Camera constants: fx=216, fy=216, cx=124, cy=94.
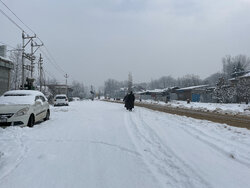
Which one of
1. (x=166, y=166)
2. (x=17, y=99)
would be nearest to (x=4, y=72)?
(x=17, y=99)

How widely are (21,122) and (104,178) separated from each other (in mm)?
5803

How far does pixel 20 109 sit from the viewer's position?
27.0ft

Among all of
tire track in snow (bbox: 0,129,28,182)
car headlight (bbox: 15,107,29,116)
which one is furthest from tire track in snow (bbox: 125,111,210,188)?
car headlight (bbox: 15,107,29,116)

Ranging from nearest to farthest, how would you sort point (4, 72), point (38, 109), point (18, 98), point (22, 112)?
point (22, 112), point (18, 98), point (38, 109), point (4, 72)

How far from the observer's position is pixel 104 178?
11.6ft

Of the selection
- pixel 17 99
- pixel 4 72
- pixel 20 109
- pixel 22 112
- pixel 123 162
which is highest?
pixel 4 72

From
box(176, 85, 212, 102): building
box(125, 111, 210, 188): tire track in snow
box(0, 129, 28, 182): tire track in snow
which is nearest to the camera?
box(125, 111, 210, 188): tire track in snow

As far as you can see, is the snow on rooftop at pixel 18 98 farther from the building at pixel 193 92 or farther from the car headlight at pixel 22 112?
the building at pixel 193 92

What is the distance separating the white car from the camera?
7961 mm

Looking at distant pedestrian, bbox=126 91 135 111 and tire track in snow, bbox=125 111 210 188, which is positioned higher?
distant pedestrian, bbox=126 91 135 111

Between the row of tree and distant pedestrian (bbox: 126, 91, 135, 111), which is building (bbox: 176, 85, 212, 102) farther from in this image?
distant pedestrian (bbox: 126, 91, 135, 111)

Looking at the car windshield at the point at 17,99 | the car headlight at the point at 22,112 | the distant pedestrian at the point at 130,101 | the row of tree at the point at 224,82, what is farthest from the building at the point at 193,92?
the car headlight at the point at 22,112

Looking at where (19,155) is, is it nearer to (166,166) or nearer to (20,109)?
(166,166)

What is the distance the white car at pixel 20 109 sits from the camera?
7961mm
